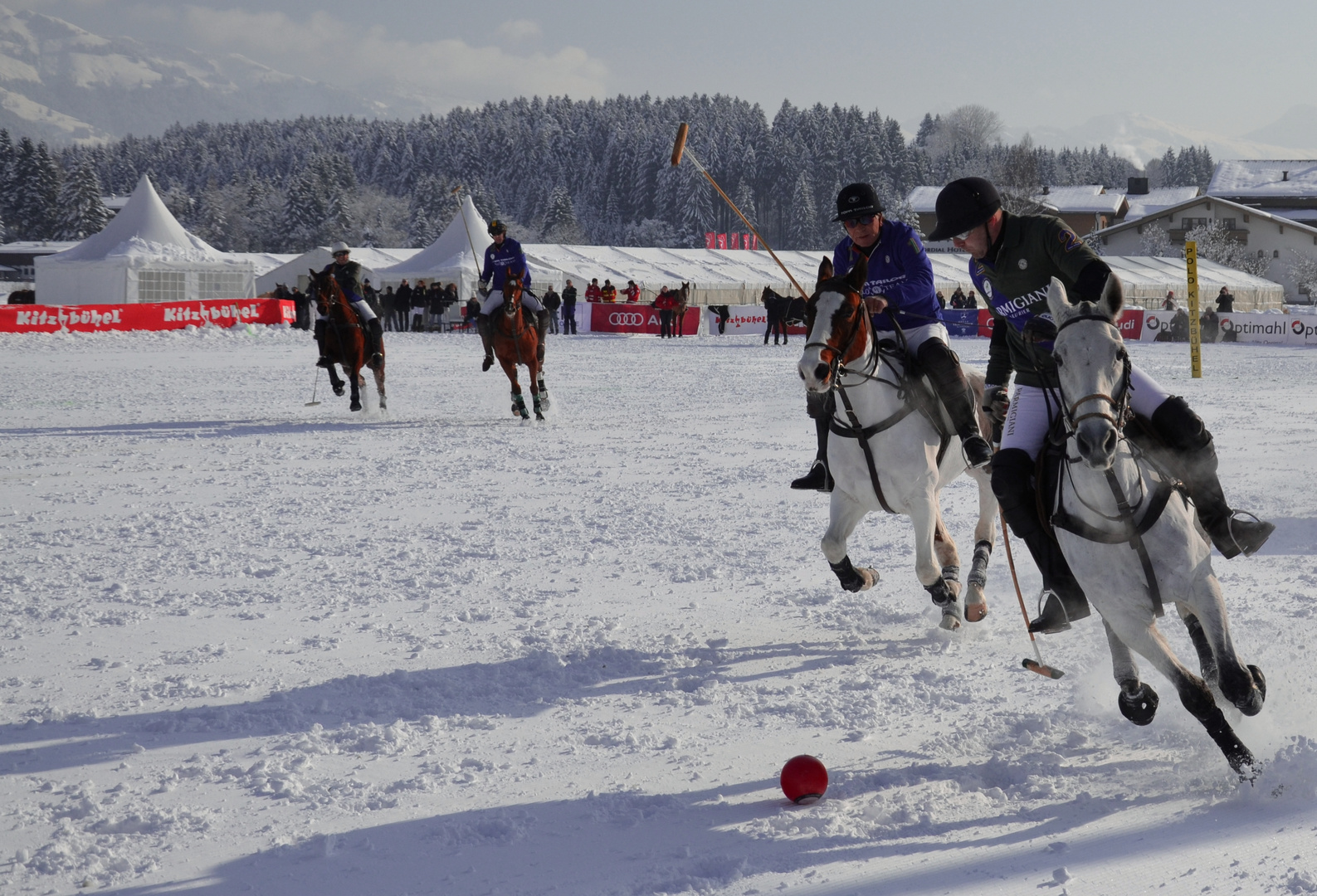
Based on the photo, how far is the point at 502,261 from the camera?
46.4ft

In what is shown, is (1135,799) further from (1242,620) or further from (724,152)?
(724,152)

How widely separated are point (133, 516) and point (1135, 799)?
7.68 m

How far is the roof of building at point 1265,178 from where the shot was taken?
281 ft

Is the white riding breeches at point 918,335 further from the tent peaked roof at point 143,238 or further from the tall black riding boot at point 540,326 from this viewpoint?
the tent peaked roof at point 143,238

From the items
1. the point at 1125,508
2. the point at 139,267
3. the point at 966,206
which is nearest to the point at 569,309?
the point at 139,267

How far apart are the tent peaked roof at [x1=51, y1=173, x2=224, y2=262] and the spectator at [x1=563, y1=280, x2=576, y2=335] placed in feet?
39.7

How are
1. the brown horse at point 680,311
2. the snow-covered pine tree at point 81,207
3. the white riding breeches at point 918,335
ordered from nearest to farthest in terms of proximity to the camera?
the white riding breeches at point 918,335
the brown horse at point 680,311
the snow-covered pine tree at point 81,207

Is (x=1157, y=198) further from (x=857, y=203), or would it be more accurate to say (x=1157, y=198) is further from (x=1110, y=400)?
(x=1110, y=400)

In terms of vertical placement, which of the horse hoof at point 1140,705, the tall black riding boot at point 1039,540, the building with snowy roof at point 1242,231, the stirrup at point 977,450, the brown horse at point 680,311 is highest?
the building with snowy roof at point 1242,231

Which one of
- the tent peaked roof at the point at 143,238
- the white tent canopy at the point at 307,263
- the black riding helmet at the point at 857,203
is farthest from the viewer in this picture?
the white tent canopy at the point at 307,263

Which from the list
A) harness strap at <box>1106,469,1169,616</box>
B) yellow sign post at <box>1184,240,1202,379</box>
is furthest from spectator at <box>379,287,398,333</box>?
harness strap at <box>1106,469,1169,616</box>

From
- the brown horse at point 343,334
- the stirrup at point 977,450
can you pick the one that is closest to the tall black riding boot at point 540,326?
the brown horse at point 343,334

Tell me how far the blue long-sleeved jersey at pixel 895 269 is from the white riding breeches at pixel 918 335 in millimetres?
61

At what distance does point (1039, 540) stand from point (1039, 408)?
0.58m
